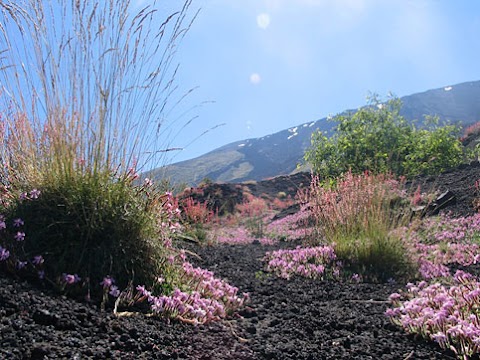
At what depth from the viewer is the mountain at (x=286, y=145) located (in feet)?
467

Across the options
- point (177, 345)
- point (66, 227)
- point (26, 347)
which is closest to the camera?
point (26, 347)

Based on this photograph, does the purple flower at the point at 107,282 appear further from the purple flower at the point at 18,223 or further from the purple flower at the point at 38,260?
the purple flower at the point at 18,223

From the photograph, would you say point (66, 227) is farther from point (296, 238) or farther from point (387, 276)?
point (296, 238)

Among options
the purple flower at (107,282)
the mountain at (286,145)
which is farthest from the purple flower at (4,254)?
the mountain at (286,145)

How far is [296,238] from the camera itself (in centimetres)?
982

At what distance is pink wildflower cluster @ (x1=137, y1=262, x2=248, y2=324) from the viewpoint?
290 centimetres

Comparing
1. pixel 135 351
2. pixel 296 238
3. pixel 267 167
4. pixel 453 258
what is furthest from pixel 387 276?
pixel 267 167

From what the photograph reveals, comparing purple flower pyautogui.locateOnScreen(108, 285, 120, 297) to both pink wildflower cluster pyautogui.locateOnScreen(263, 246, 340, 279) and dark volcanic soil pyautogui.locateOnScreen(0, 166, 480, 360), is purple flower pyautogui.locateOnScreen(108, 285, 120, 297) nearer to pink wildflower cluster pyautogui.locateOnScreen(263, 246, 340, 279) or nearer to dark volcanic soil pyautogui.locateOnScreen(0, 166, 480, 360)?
dark volcanic soil pyautogui.locateOnScreen(0, 166, 480, 360)

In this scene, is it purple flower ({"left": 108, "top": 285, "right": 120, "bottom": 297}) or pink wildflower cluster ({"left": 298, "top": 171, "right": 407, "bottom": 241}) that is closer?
purple flower ({"left": 108, "top": 285, "right": 120, "bottom": 297})

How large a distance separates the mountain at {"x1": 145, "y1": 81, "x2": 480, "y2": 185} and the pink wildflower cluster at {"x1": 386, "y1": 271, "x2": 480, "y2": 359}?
12680cm

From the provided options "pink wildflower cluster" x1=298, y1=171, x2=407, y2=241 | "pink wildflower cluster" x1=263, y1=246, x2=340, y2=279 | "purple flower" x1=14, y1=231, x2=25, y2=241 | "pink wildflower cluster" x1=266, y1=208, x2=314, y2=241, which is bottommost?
"pink wildflower cluster" x1=266, y1=208, x2=314, y2=241

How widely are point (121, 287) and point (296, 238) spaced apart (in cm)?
719

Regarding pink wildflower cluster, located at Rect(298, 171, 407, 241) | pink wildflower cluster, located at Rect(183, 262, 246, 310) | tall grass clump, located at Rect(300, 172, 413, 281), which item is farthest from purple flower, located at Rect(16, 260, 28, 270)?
pink wildflower cluster, located at Rect(298, 171, 407, 241)

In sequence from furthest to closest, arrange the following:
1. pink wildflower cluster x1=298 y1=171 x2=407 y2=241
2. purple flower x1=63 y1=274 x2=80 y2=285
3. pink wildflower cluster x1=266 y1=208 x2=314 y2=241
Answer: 1. pink wildflower cluster x1=266 y1=208 x2=314 y2=241
2. pink wildflower cluster x1=298 y1=171 x2=407 y2=241
3. purple flower x1=63 y1=274 x2=80 y2=285
